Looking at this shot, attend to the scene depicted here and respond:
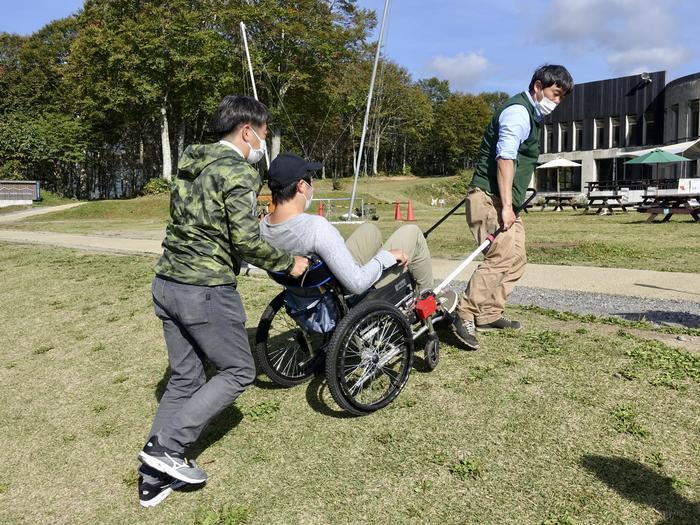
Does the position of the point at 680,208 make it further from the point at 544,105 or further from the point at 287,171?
the point at 287,171

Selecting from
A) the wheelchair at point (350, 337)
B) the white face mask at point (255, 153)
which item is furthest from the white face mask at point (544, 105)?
the white face mask at point (255, 153)

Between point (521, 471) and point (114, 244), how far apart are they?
1229cm

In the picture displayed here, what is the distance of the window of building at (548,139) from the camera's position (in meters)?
47.2

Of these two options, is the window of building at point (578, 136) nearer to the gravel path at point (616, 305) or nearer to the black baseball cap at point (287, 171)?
the gravel path at point (616, 305)

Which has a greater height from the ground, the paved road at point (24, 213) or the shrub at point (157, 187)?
the shrub at point (157, 187)

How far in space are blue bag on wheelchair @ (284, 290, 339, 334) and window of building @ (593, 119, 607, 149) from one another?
1796 inches

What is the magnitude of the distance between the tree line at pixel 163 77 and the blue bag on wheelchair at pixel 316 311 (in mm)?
22130

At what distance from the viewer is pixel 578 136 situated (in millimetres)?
45531

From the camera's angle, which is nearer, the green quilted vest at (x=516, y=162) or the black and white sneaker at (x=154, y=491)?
the black and white sneaker at (x=154, y=491)

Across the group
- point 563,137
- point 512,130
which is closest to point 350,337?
point 512,130

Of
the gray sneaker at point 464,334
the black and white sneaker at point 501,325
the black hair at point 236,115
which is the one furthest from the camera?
the black and white sneaker at point 501,325

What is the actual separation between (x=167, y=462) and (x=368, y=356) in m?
1.20

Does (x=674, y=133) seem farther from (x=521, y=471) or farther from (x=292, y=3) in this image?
(x=521, y=471)

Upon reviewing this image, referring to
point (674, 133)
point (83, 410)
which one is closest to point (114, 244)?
point (83, 410)
